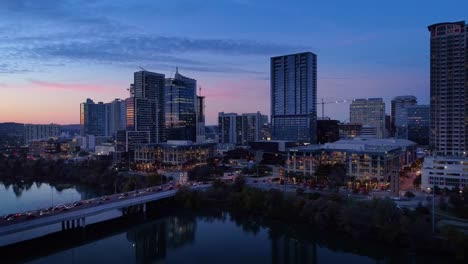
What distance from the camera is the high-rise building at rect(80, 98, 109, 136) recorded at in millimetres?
89938

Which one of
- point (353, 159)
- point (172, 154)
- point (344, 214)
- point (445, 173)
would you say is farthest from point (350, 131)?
point (344, 214)

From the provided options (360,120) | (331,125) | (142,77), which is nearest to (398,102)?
(360,120)

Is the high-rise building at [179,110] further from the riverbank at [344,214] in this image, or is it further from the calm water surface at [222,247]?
the calm water surface at [222,247]

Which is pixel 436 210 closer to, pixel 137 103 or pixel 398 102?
pixel 137 103

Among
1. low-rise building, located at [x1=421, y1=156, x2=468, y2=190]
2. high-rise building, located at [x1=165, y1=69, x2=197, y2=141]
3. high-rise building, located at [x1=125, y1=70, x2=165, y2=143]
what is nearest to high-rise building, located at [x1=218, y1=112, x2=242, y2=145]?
high-rise building, located at [x1=165, y1=69, x2=197, y2=141]

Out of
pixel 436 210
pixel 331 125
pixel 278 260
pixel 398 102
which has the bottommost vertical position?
pixel 278 260

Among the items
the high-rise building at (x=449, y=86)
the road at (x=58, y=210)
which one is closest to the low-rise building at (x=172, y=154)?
the road at (x=58, y=210)

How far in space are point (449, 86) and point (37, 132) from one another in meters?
80.5

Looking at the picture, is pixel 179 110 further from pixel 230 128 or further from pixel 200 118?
pixel 200 118

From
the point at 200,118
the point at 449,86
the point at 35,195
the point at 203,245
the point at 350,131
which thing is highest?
the point at 449,86

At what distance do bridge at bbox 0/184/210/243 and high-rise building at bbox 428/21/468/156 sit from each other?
26.5m

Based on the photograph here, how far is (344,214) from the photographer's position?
57.5 feet

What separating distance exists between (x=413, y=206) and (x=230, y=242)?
33.4 feet

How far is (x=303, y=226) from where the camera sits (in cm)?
1914
